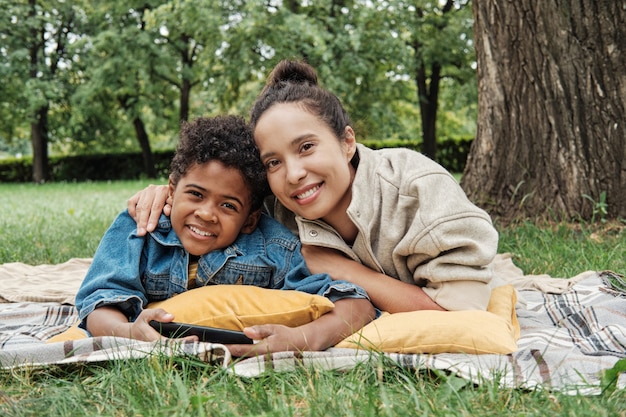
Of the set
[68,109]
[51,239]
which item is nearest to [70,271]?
[51,239]

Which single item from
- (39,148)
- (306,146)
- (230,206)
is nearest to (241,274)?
(230,206)

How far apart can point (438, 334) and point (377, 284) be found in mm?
506

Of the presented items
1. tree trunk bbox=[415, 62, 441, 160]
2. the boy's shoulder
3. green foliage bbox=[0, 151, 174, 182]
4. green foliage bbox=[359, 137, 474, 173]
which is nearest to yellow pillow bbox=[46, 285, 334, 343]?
the boy's shoulder

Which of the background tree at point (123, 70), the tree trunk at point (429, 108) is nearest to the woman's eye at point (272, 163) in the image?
the tree trunk at point (429, 108)

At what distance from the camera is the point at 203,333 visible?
2215 millimetres

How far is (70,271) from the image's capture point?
→ 4.01m

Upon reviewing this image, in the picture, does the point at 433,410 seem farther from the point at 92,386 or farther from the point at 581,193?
the point at 581,193

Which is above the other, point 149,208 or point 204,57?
point 204,57

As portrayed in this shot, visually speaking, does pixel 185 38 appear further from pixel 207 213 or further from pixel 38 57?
pixel 207 213

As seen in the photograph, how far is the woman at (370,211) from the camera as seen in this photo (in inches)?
99.5

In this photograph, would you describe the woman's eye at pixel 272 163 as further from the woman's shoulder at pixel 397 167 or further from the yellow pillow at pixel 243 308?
the yellow pillow at pixel 243 308

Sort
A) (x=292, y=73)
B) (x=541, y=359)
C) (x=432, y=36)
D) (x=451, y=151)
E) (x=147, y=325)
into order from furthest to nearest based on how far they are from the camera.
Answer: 1. (x=451, y=151)
2. (x=432, y=36)
3. (x=292, y=73)
4. (x=147, y=325)
5. (x=541, y=359)

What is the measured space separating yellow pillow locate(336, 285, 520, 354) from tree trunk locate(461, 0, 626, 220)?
7.90ft

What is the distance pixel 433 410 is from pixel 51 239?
435 centimetres
